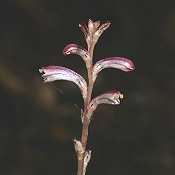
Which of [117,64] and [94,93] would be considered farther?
[94,93]

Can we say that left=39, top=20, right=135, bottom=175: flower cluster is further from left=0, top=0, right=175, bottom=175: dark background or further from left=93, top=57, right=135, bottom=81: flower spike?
left=0, top=0, right=175, bottom=175: dark background

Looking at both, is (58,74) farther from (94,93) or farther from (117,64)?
(94,93)

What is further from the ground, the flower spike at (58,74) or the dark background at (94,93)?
the dark background at (94,93)

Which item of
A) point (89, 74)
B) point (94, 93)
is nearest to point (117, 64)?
point (89, 74)

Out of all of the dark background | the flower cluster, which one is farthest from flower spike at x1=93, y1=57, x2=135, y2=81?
the dark background

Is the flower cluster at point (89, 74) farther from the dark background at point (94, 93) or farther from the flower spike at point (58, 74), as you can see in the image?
the dark background at point (94, 93)

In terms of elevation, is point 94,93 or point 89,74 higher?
point 94,93

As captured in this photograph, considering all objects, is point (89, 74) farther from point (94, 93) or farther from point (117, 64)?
point (94, 93)

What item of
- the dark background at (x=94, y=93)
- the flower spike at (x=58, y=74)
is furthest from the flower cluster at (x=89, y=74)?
the dark background at (x=94, y=93)

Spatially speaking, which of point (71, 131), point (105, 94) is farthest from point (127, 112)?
point (105, 94)
